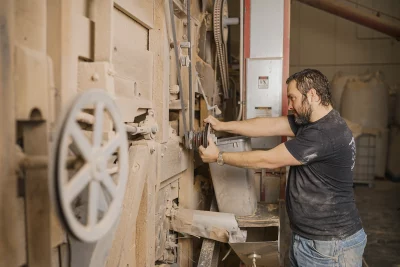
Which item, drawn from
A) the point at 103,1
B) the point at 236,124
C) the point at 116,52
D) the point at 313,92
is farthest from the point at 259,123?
the point at 103,1

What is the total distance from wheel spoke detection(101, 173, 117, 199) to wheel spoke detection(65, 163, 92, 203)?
2.1 inches

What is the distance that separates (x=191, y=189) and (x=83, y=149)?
2.03 meters

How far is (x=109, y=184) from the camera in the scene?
1.00 meters

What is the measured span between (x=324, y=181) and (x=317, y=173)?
6 cm

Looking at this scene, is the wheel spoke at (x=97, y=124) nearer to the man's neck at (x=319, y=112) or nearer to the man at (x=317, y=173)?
the man at (x=317, y=173)

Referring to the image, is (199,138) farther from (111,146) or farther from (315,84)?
(111,146)

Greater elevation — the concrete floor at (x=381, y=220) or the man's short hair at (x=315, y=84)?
the man's short hair at (x=315, y=84)

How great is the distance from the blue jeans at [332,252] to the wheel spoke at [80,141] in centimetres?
167

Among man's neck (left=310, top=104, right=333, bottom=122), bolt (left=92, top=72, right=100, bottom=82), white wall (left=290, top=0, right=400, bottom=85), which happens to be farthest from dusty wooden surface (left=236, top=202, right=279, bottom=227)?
white wall (left=290, top=0, right=400, bottom=85)

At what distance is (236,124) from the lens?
2.67 m

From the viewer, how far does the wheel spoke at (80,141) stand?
2.78 feet

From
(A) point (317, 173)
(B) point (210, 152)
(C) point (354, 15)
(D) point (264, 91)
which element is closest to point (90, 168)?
(B) point (210, 152)

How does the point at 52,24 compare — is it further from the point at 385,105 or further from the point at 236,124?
the point at 385,105

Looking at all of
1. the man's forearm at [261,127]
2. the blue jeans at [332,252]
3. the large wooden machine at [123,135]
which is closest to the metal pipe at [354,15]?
the large wooden machine at [123,135]
